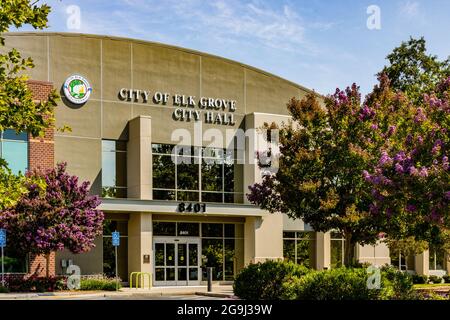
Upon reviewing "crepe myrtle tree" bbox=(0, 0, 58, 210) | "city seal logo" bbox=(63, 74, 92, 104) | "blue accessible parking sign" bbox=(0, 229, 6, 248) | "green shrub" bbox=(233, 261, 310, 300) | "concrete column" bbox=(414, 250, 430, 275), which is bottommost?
"concrete column" bbox=(414, 250, 430, 275)

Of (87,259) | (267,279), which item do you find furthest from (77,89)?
(267,279)

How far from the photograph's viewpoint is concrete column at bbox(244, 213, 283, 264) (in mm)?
39656

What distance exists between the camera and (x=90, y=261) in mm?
35531

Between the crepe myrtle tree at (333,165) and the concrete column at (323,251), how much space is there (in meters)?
15.2

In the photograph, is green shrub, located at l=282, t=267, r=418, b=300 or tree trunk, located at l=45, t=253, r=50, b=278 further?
tree trunk, located at l=45, t=253, r=50, b=278

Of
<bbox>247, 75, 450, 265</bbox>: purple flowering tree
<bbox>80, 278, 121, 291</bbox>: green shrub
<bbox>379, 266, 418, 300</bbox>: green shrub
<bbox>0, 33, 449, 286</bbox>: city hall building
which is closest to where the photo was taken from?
<bbox>379, 266, 418, 300</bbox>: green shrub

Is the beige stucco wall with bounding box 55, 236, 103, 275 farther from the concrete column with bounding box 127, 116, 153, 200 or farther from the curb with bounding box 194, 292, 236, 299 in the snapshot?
the curb with bounding box 194, 292, 236, 299

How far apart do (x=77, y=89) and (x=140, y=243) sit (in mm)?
8425

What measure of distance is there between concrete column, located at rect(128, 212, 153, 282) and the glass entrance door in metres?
1.59

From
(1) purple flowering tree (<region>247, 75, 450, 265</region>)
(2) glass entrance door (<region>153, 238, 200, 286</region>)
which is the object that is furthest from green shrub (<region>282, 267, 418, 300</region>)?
(2) glass entrance door (<region>153, 238, 200, 286</region>)

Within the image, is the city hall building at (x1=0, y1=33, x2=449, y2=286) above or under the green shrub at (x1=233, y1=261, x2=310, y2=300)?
above

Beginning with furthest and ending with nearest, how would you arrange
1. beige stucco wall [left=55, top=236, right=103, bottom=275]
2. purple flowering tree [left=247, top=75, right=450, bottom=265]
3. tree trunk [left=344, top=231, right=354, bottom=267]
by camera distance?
beige stucco wall [left=55, top=236, right=103, bottom=275]
tree trunk [left=344, top=231, right=354, bottom=267]
purple flowering tree [left=247, top=75, right=450, bottom=265]

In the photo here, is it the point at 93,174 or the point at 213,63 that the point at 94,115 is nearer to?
the point at 93,174
